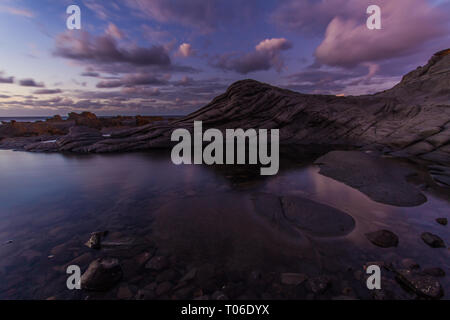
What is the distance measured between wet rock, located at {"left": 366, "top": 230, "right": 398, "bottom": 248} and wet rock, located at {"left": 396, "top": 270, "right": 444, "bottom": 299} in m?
0.99

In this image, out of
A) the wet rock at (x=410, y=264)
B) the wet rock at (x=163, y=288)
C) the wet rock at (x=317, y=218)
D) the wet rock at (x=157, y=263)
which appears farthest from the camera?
the wet rock at (x=317, y=218)

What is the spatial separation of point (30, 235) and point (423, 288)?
8.67 meters

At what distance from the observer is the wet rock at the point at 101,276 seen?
126 inches

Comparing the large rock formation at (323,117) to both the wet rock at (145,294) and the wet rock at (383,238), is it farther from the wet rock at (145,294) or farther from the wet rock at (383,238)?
the wet rock at (145,294)

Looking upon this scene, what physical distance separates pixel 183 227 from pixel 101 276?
222 centimetres

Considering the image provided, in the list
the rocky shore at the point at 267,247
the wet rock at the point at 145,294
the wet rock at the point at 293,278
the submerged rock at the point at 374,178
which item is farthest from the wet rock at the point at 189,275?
the submerged rock at the point at 374,178

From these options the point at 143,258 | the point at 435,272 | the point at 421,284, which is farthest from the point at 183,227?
the point at 435,272

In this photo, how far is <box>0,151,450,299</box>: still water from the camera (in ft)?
12.3

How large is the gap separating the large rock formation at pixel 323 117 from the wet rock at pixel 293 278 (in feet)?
57.1
